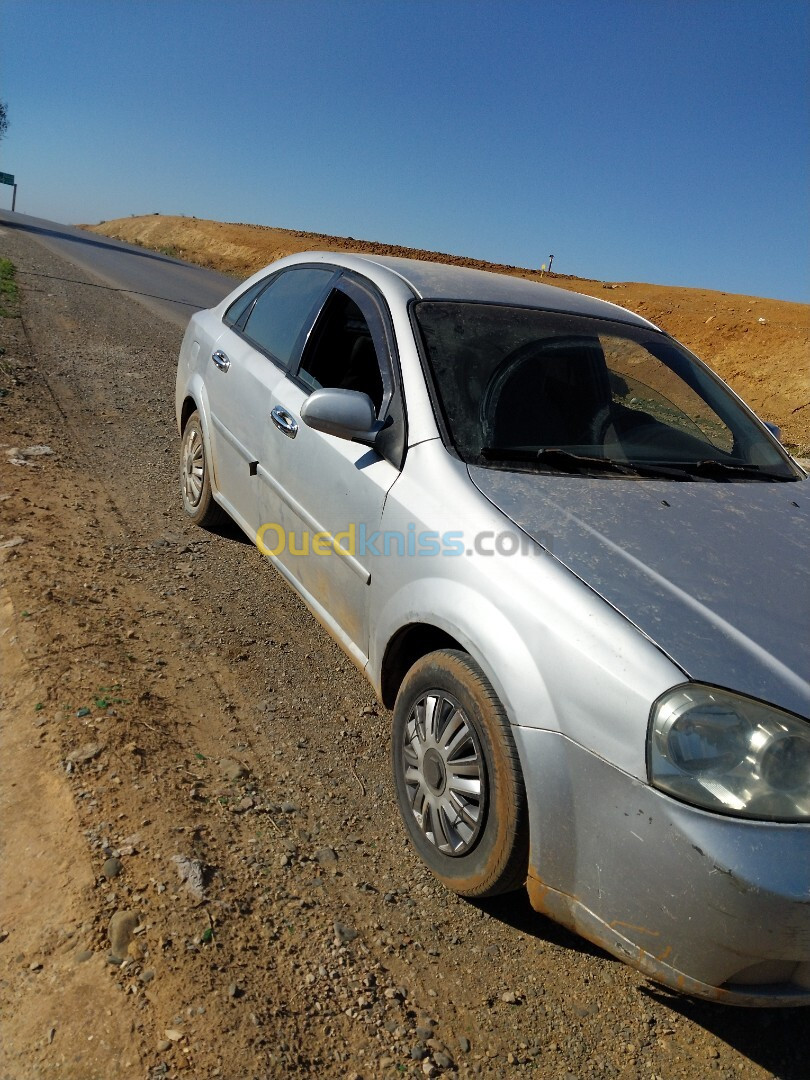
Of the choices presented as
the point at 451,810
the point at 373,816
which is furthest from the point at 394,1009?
the point at 373,816

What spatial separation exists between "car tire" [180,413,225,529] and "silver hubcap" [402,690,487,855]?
8.37ft

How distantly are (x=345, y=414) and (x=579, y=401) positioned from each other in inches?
39.3

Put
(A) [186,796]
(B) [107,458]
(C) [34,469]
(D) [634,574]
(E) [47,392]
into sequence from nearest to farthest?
(D) [634,574] < (A) [186,796] < (C) [34,469] < (B) [107,458] < (E) [47,392]

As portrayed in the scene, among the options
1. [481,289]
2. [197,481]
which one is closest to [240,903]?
[481,289]

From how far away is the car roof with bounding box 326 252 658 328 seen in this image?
3.63m

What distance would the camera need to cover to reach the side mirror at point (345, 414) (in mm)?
3066

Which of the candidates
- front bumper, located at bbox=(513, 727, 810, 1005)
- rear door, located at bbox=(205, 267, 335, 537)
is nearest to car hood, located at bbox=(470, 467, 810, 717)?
front bumper, located at bbox=(513, 727, 810, 1005)

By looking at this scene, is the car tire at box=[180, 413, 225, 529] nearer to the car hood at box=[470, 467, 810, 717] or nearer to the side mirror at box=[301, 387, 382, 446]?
the side mirror at box=[301, 387, 382, 446]

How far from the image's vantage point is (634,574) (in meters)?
2.37

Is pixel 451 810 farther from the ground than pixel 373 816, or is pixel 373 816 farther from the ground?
pixel 451 810

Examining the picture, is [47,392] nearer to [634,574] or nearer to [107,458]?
[107,458]

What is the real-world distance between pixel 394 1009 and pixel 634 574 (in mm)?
1325

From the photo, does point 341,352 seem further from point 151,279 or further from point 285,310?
point 151,279

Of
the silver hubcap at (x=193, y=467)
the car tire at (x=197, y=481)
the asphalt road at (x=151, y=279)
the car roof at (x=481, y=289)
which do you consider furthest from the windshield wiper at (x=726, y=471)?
the asphalt road at (x=151, y=279)
